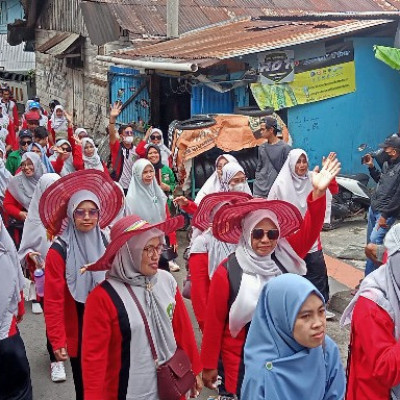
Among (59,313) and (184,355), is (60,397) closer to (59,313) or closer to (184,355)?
(59,313)

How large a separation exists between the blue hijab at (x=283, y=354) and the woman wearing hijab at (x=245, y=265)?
2.98 ft

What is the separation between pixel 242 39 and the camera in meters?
11.8

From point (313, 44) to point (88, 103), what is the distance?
680 centimetres

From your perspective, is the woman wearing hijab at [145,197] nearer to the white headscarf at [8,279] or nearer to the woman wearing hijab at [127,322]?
the white headscarf at [8,279]

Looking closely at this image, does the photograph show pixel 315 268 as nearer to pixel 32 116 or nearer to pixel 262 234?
pixel 262 234

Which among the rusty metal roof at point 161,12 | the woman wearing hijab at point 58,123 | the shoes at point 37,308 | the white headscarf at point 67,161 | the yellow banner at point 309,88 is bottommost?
the shoes at point 37,308

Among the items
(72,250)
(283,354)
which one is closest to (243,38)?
(72,250)

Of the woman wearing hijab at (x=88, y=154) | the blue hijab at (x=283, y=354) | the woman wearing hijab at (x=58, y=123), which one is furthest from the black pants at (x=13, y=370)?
the woman wearing hijab at (x=58, y=123)

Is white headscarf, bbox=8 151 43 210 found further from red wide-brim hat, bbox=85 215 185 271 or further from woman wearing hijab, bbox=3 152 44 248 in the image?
red wide-brim hat, bbox=85 215 185 271

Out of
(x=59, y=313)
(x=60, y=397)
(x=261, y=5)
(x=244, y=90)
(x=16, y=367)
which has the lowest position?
(x=60, y=397)

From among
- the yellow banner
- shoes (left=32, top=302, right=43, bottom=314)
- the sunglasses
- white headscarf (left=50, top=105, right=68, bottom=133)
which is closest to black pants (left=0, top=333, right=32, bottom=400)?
the sunglasses

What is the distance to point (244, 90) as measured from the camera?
11.0 meters

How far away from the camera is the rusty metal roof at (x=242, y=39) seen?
10.4m

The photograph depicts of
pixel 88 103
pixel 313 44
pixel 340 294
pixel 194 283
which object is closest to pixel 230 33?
pixel 313 44
